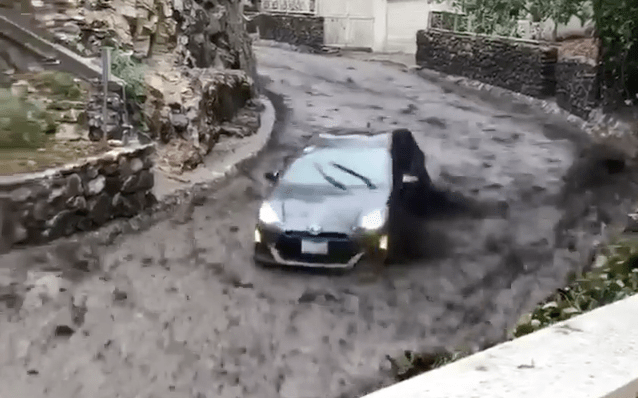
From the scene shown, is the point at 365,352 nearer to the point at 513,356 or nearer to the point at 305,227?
the point at 305,227

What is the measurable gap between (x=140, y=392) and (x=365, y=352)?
19.1 inches

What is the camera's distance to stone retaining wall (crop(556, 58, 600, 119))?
3.03 meters

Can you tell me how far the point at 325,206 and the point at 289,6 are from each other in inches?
31.6

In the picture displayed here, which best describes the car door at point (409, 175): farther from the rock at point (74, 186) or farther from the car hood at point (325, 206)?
the rock at point (74, 186)

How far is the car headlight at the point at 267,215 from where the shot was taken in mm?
1920

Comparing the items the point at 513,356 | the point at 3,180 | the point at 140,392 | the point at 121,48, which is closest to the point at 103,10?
the point at 121,48

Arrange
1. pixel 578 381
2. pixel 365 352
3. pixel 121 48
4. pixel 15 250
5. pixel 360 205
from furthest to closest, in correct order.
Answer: pixel 121 48 → pixel 360 205 → pixel 365 352 → pixel 15 250 → pixel 578 381

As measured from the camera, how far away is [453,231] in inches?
88.0

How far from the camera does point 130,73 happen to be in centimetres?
206

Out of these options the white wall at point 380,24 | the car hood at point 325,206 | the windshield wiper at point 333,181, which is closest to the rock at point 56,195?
the car hood at point 325,206

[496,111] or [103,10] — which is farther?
[496,111]

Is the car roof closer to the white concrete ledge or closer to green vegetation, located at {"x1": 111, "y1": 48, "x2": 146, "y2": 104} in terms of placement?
green vegetation, located at {"x1": 111, "y1": 48, "x2": 146, "y2": 104}

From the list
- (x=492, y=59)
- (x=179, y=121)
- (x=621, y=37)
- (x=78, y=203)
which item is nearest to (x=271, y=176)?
(x=179, y=121)

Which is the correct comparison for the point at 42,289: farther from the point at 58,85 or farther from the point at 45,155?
the point at 58,85
